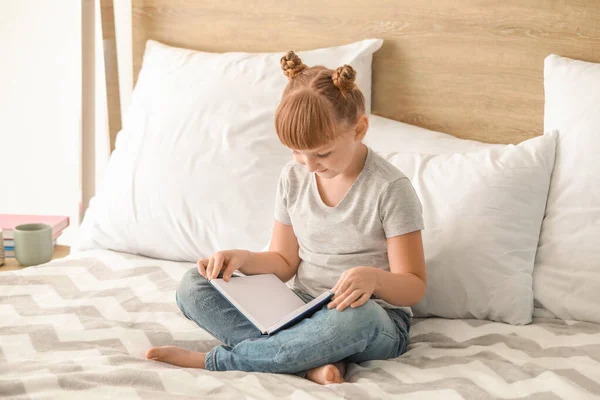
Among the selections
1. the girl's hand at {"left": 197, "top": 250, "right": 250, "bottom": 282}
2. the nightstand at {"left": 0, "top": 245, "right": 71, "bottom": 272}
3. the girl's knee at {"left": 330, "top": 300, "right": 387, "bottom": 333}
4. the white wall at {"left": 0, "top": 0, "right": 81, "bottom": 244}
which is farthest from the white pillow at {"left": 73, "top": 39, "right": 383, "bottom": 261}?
the white wall at {"left": 0, "top": 0, "right": 81, "bottom": 244}

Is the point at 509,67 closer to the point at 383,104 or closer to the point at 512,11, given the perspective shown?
the point at 512,11

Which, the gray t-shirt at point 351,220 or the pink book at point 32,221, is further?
the pink book at point 32,221

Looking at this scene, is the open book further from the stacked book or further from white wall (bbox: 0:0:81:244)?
white wall (bbox: 0:0:81:244)

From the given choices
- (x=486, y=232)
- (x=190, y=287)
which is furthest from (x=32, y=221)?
(x=486, y=232)

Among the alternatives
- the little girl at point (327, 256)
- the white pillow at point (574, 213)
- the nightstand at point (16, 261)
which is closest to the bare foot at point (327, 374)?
the little girl at point (327, 256)

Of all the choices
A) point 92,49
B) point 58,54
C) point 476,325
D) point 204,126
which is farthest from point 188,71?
point 476,325

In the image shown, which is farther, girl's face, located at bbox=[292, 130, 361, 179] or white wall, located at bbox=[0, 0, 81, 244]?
white wall, located at bbox=[0, 0, 81, 244]

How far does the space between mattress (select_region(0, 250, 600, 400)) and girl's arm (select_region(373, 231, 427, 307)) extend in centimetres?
10

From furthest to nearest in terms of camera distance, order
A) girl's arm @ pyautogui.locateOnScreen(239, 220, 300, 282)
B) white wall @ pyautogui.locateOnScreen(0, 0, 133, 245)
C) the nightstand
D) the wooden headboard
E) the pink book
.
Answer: white wall @ pyautogui.locateOnScreen(0, 0, 133, 245) < the pink book < the nightstand < the wooden headboard < girl's arm @ pyautogui.locateOnScreen(239, 220, 300, 282)

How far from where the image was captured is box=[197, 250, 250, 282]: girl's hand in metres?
1.35

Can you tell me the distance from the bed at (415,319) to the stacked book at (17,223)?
0.84 feet

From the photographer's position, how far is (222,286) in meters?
1.32

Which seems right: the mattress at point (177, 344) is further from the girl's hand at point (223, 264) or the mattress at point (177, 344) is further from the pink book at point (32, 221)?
the pink book at point (32, 221)

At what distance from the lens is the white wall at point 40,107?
7.99ft
